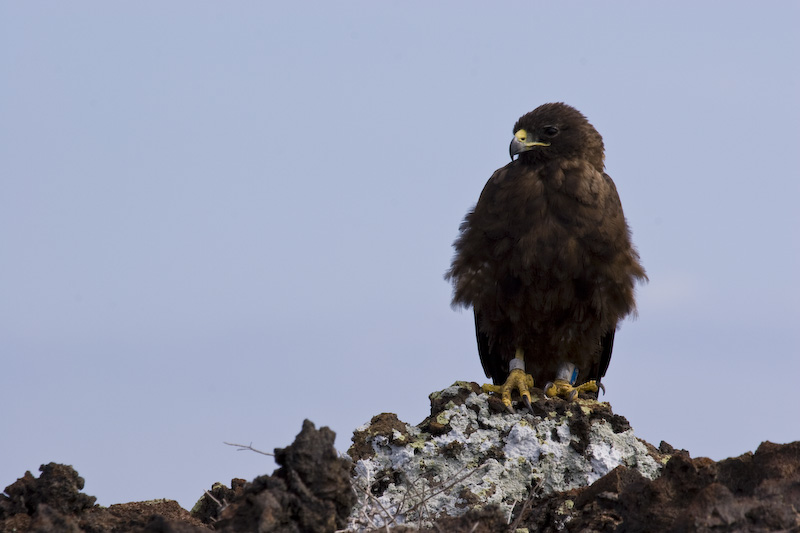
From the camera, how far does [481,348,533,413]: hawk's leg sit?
5770 millimetres

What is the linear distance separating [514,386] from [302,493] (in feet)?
9.59

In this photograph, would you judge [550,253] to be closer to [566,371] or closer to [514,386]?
[514,386]

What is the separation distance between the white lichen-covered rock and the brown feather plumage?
108cm

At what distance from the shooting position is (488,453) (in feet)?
16.9

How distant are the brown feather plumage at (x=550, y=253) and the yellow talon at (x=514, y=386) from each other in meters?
0.43

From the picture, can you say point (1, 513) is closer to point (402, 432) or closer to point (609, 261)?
point (402, 432)

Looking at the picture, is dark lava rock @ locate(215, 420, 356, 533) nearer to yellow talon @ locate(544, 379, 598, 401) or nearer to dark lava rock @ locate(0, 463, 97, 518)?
dark lava rock @ locate(0, 463, 97, 518)

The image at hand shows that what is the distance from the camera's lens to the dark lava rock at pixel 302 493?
133 inches

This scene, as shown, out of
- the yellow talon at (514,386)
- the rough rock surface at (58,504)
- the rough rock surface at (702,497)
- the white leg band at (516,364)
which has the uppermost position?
the white leg band at (516,364)

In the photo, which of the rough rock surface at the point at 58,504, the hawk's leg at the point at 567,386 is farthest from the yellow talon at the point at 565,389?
the rough rock surface at the point at 58,504

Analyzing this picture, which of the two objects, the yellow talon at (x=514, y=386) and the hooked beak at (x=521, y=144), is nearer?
the yellow talon at (x=514, y=386)

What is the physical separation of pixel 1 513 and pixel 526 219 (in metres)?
3.62

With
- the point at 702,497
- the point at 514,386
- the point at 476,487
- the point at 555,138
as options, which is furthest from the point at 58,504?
the point at 555,138

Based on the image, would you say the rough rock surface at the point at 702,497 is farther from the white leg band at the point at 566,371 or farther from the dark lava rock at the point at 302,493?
the white leg band at the point at 566,371
